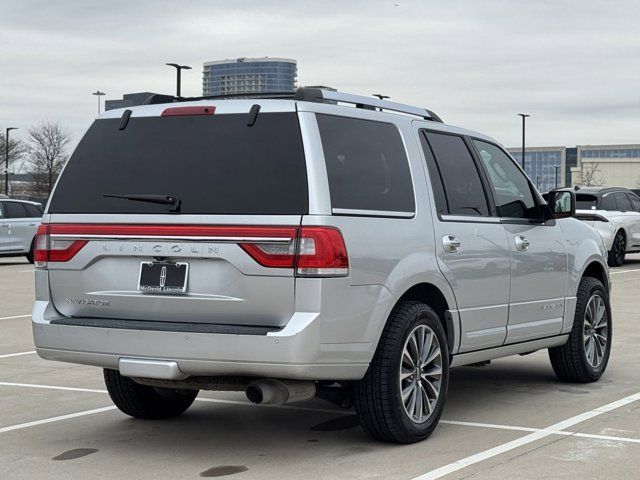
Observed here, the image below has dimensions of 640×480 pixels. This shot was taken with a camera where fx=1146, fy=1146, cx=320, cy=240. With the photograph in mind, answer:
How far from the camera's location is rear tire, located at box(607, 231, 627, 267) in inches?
981

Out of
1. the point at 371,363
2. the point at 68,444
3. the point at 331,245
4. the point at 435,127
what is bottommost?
the point at 68,444

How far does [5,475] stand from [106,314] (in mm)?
1009

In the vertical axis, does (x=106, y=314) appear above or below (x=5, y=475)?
above

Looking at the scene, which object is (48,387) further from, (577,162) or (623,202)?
(577,162)

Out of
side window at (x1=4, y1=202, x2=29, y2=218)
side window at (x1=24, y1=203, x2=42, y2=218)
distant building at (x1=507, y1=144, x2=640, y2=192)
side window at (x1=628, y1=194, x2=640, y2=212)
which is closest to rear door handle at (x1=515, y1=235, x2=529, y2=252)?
side window at (x1=628, y1=194, x2=640, y2=212)

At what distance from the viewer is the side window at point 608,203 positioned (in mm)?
25188

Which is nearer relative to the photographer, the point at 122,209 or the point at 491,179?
the point at 122,209

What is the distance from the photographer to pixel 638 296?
56.9 ft

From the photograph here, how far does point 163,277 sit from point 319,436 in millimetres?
1450

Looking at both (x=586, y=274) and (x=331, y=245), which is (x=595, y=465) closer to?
(x=331, y=245)

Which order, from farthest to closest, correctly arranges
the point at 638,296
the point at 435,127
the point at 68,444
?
1. the point at 638,296
2. the point at 435,127
3. the point at 68,444

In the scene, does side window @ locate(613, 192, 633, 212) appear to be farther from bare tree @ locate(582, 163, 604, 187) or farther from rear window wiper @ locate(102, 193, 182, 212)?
bare tree @ locate(582, 163, 604, 187)

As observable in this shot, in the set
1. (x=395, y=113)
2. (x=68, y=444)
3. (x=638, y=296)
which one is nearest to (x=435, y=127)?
(x=395, y=113)

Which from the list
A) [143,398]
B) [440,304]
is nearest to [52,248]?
[143,398]
